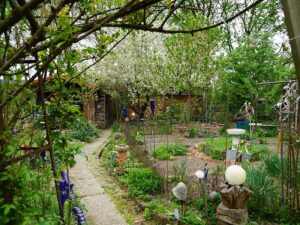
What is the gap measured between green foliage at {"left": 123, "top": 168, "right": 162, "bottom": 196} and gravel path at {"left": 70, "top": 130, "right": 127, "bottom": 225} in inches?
20.4

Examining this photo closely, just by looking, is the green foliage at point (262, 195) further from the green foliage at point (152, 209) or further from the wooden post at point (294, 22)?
the wooden post at point (294, 22)

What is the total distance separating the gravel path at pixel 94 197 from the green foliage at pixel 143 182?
519 millimetres

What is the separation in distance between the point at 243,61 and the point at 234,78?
1000 millimetres

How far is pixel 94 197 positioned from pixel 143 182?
1.01 m

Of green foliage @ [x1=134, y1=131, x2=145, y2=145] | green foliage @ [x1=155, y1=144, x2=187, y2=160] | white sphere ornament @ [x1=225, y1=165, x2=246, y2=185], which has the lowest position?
green foliage @ [x1=155, y1=144, x2=187, y2=160]

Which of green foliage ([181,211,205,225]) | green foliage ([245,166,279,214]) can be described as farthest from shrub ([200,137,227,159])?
green foliage ([181,211,205,225])

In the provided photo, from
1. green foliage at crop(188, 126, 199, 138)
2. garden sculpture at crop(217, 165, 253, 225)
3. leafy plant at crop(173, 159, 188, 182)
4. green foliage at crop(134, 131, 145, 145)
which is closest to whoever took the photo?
garden sculpture at crop(217, 165, 253, 225)

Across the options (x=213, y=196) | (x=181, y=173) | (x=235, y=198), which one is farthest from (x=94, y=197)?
(x=235, y=198)

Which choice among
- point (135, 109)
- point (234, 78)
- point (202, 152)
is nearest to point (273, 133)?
point (234, 78)

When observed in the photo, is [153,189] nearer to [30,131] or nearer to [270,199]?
[270,199]

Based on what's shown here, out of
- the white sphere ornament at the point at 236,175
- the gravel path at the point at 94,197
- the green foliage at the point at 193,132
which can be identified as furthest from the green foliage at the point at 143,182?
the green foliage at the point at 193,132

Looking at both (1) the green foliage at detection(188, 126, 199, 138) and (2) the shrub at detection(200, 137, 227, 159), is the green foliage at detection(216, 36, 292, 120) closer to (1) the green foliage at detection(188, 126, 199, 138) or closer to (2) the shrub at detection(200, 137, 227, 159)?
(1) the green foliage at detection(188, 126, 199, 138)

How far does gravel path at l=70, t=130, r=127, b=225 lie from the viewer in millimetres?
4695

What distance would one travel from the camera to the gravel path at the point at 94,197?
4.70 meters
